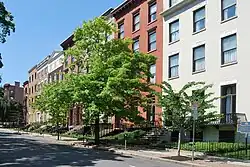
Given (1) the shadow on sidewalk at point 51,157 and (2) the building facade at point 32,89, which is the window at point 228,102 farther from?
(2) the building facade at point 32,89

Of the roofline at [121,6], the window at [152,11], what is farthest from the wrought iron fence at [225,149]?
the roofline at [121,6]

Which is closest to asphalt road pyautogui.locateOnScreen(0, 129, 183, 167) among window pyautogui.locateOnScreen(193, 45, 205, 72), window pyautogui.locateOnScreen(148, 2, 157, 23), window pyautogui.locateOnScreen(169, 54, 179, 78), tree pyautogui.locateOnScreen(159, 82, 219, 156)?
tree pyautogui.locateOnScreen(159, 82, 219, 156)

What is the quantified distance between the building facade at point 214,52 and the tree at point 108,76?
10.4 feet

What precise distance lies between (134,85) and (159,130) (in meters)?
5.43

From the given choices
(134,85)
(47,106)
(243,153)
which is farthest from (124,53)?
(47,106)

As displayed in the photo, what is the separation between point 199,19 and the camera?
1179 inches

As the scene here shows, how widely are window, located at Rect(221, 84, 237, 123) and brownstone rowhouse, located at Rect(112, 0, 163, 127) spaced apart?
264 inches

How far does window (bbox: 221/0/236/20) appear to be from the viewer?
86.6ft

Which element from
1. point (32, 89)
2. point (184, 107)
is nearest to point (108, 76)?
point (184, 107)

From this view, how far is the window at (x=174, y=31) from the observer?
32781 mm

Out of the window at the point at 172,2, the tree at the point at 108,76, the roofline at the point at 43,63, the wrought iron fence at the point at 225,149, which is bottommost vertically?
the wrought iron fence at the point at 225,149

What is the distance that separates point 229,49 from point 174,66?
23.0ft

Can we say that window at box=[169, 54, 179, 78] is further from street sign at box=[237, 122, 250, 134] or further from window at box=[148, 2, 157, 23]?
street sign at box=[237, 122, 250, 134]

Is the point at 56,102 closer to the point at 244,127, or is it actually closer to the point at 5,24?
the point at 5,24
